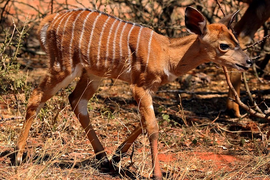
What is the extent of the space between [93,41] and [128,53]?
0.37 meters

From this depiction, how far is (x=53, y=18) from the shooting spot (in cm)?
424

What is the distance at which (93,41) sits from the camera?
4.13 m

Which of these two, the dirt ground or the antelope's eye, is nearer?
the dirt ground

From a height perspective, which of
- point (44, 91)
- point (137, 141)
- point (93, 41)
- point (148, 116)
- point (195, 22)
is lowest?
point (137, 141)

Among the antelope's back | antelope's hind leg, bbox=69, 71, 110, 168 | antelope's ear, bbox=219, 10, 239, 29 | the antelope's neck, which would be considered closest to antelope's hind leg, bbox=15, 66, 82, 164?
the antelope's back

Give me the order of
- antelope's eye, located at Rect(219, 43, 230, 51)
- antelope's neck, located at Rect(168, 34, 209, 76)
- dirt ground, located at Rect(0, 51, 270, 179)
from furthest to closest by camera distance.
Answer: antelope's neck, located at Rect(168, 34, 209, 76) < antelope's eye, located at Rect(219, 43, 230, 51) < dirt ground, located at Rect(0, 51, 270, 179)

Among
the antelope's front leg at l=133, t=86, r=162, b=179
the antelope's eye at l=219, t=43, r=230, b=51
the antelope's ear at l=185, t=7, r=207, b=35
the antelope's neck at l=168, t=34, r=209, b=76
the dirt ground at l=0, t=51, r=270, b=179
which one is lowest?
the dirt ground at l=0, t=51, r=270, b=179

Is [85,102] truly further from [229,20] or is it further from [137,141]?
[229,20]

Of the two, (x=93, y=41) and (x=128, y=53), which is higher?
(x=93, y=41)

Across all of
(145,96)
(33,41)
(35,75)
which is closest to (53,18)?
(145,96)

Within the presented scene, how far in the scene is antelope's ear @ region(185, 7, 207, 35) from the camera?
3.98 metres

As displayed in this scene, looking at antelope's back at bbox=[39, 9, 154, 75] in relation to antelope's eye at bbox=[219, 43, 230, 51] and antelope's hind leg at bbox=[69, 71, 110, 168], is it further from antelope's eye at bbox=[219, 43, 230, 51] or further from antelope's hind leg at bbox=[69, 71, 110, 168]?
antelope's eye at bbox=[219, 43, 230, 51]

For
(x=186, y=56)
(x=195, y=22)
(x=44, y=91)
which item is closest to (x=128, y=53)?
(x=186, y=56)

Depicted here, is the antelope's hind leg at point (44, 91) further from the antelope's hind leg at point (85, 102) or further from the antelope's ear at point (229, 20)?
the antelope's ear at point (229, 20)
